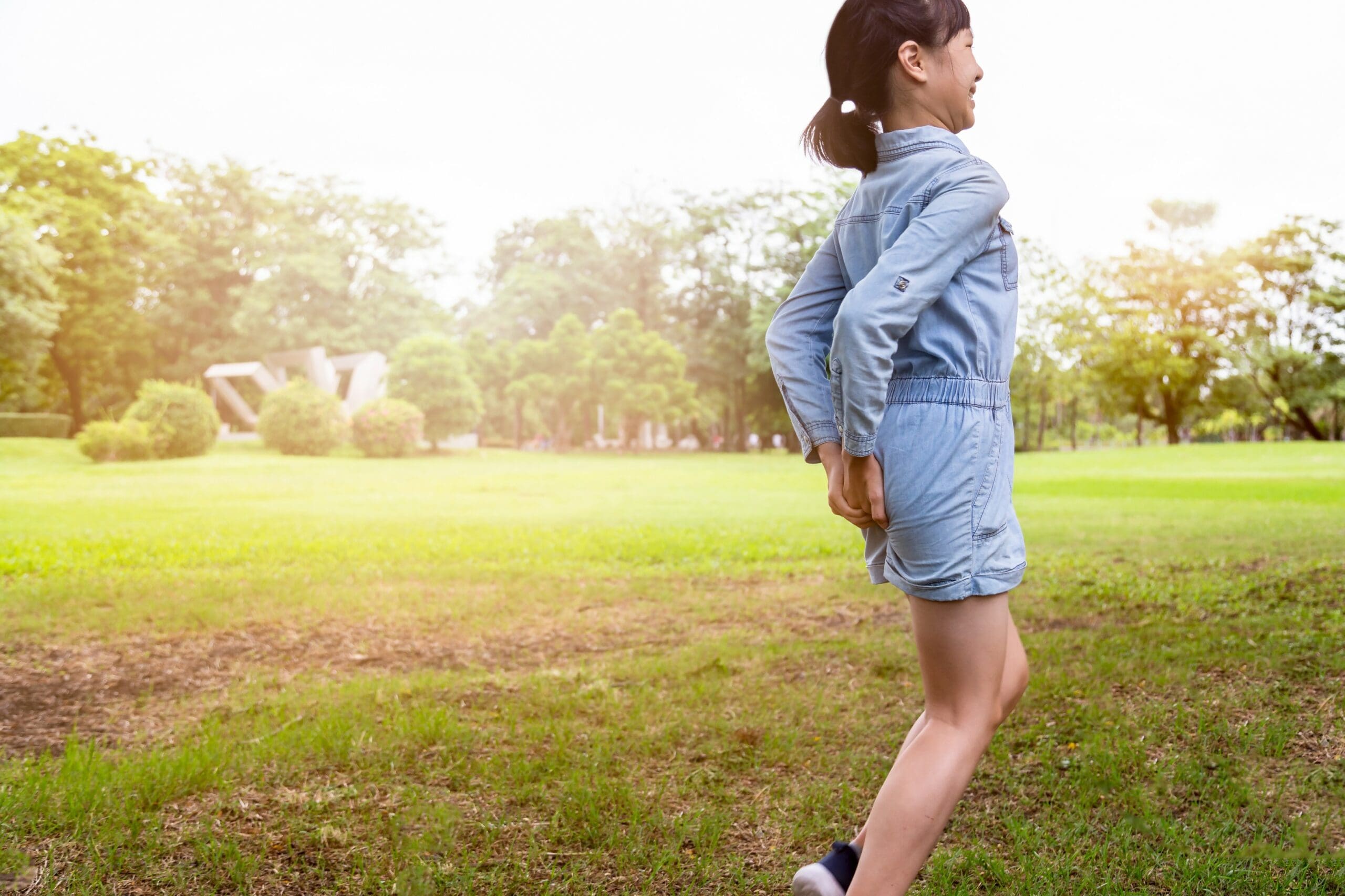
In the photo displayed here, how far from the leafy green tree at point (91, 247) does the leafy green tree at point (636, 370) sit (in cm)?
932

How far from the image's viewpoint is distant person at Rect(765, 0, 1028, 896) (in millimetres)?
1119

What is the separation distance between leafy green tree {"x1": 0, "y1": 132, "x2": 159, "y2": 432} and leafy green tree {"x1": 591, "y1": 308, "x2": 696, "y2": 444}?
9322mm

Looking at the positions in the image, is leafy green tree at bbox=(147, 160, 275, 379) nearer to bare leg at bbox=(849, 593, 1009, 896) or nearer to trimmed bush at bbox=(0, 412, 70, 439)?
trimmed bush at bbox=(0, 412, 70, 439)

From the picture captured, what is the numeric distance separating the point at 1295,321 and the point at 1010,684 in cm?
1847

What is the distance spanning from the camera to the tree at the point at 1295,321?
1606 centimetres

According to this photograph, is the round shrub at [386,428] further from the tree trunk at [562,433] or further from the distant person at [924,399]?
the distant person at [924,399]

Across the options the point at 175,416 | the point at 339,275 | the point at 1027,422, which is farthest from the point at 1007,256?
the point at 1027,422

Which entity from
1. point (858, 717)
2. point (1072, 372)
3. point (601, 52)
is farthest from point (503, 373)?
point (858, 717)

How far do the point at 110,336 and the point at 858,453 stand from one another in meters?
12.6

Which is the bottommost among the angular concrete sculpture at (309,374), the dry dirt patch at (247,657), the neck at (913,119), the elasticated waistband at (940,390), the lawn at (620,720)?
the dry dirt patch at (247,657)

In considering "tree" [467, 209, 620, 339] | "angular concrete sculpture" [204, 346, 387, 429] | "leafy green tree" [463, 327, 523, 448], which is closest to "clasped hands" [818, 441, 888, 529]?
"angular concrete sculpture" [204, 346, 387, 429]

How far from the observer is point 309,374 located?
15.2 m

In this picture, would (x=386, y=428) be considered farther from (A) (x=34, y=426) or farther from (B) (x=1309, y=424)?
(B) (x=1309, y=424)

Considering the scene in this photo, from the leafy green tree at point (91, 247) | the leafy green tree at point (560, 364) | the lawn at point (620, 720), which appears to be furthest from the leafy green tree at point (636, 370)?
the lawn at point (620, 720)
